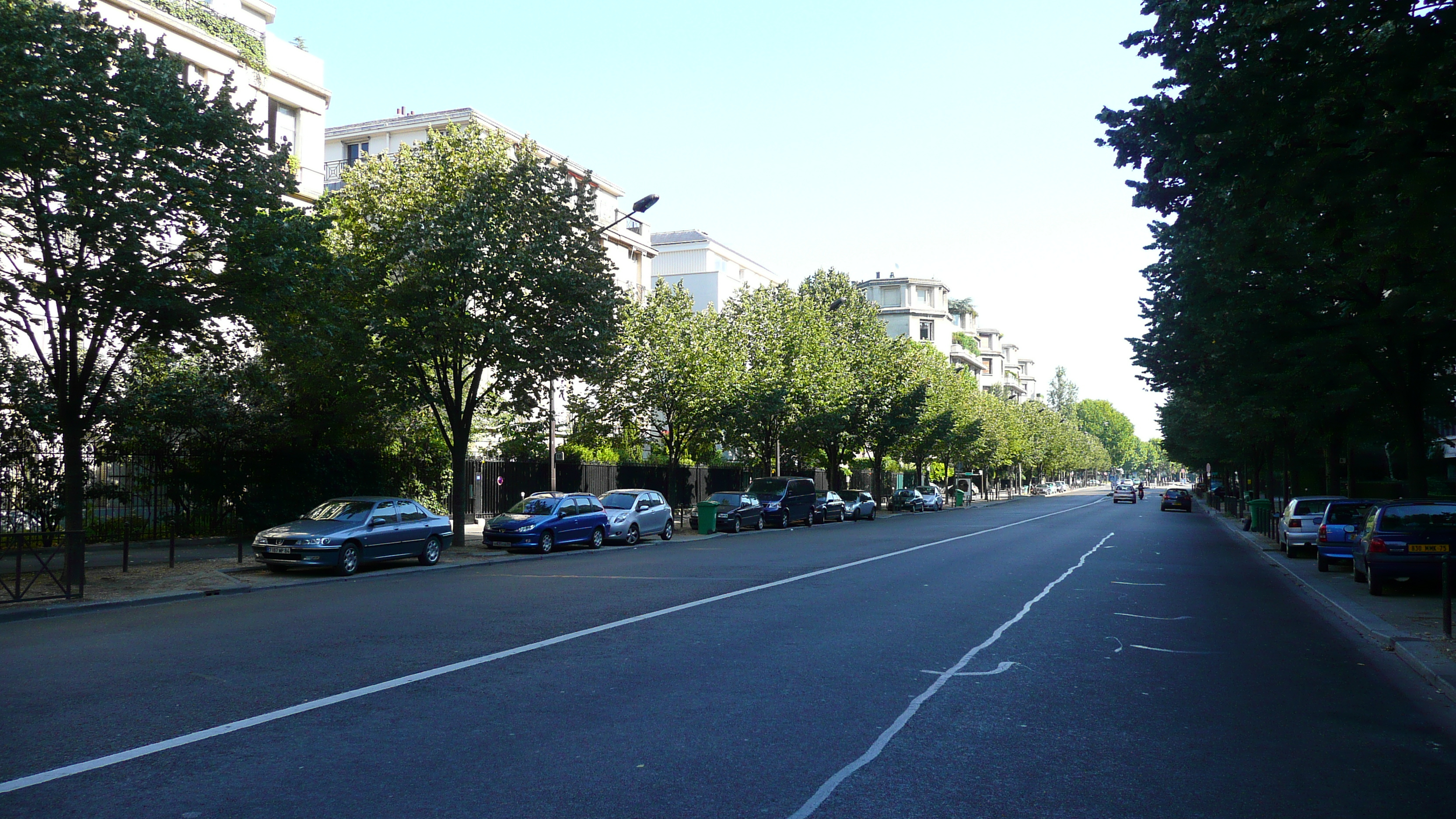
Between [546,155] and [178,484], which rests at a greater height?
[546,155]

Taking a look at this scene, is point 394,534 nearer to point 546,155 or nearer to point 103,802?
point 103,802

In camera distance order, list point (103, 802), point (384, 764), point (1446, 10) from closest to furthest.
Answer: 1. point (103, 802)
2. point (384, 764)
3. point (1446, 10)

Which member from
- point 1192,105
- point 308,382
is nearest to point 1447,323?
point 1192,105

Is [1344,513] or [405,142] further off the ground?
[405,142]

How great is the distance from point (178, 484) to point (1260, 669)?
22564 mm

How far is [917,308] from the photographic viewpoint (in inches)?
4412

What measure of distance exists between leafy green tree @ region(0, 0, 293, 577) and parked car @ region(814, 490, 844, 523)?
30.5 meters

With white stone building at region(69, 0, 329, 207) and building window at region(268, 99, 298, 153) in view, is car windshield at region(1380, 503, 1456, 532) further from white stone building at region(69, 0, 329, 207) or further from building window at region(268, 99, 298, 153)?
building window at region(268, 99, 298, 153)

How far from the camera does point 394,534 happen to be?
63.7 feet

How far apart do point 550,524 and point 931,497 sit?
4282 cm

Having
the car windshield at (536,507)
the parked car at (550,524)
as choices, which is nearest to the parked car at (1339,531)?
the parked car at (550,524)

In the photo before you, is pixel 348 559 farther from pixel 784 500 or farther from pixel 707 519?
pixel 784 500

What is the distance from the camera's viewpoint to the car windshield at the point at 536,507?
81.8ft

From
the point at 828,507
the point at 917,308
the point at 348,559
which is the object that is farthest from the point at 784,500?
the point at 917,308
